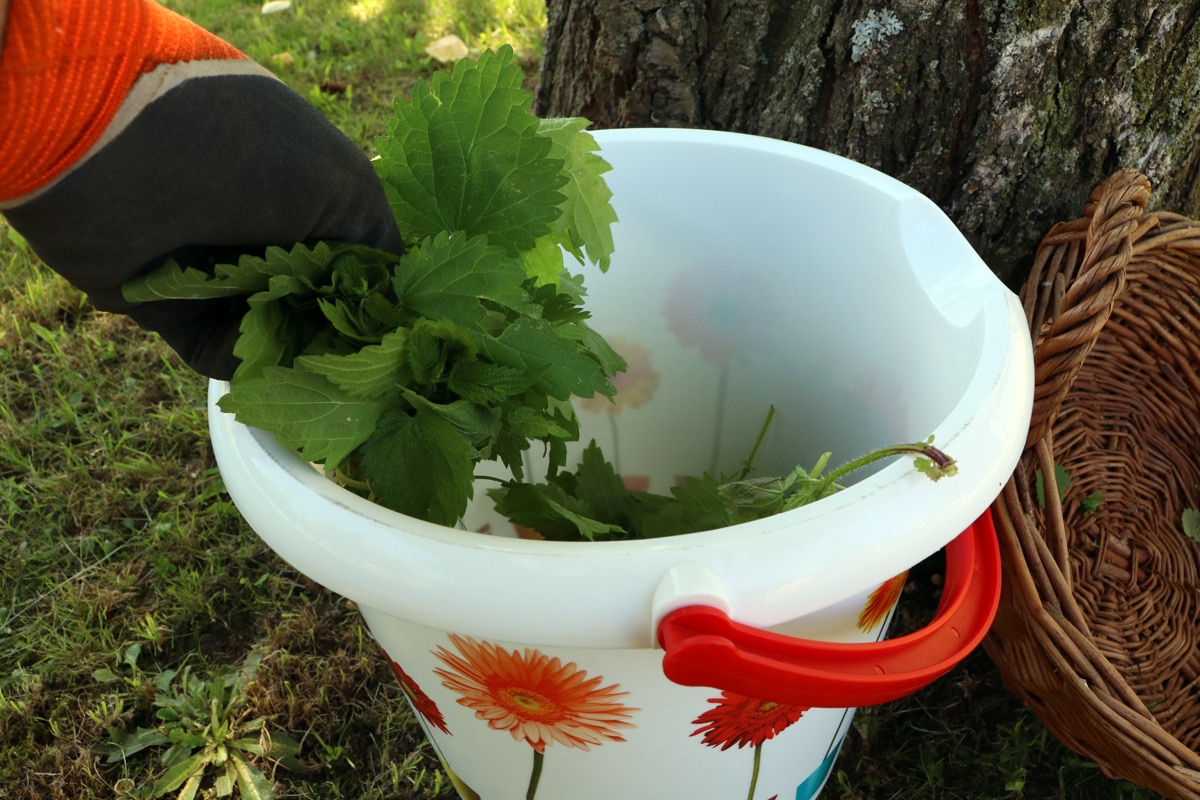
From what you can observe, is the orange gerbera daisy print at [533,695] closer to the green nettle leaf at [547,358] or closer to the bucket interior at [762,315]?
the green nettle leaf at [547,358]

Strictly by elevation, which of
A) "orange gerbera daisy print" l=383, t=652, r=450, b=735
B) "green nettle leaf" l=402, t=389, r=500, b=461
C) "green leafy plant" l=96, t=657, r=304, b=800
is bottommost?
"green leafy plant" l=96, t=657, r=304, b=800

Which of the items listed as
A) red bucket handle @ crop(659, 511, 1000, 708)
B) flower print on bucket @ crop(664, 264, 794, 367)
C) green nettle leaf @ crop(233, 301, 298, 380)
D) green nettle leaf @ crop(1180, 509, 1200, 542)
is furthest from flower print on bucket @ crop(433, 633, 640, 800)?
green nettle leaf @ crop(1180, 509, 1200, 542)

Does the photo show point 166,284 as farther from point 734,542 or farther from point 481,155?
point 734,542

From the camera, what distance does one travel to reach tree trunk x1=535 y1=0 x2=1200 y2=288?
2.84 feet

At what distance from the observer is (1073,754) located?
101cm

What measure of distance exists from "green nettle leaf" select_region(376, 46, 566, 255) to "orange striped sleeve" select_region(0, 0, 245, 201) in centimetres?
21

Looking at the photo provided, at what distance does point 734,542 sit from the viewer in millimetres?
494

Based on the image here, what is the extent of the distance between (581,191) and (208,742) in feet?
2.55

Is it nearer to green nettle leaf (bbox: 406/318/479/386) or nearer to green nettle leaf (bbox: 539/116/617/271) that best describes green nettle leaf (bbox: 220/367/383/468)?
green nettle leaf (bbox: 406/318/479/386)


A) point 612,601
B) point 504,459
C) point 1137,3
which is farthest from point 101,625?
point 1137,3

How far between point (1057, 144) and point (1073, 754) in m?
0.67

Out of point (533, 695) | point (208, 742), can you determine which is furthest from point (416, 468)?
point (208, 742)

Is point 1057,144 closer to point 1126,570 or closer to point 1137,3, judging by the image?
point 1137,3

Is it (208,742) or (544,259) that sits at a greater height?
(544,259)
